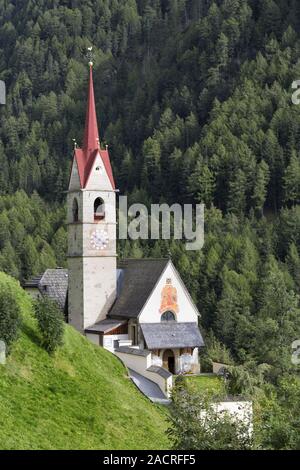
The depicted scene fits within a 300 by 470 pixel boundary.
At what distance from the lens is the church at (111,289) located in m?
58.9

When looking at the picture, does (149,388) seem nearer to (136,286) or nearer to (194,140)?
(136,286)

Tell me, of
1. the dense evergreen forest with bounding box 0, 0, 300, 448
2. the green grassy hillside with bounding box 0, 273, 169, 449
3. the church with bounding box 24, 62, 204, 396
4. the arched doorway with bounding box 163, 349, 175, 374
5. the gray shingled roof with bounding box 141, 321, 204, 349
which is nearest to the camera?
the green grassy hillside with bounding box 0, 273, 169, 449

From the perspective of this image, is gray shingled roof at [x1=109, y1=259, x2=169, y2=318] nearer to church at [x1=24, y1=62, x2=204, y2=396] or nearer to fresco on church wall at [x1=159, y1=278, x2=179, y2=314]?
church at [x1=24, y1=62, x2=204, y2=396]

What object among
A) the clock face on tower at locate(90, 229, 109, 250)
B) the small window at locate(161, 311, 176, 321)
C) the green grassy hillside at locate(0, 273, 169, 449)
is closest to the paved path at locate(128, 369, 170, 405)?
the green grassy hillside at locate(0, 273, 169, 449)

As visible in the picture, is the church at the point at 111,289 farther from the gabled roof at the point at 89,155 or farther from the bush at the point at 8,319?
the bush at the point at 8,319

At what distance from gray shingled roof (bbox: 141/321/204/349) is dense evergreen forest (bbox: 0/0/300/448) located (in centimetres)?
434

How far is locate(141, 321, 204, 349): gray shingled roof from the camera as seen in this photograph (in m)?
58.1

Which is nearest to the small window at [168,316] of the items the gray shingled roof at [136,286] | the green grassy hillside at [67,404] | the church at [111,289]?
the church at [111,289]

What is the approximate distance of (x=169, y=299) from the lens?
198 feet

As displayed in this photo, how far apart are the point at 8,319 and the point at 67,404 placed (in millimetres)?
3752

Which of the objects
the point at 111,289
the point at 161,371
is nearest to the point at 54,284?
the point at 111,289

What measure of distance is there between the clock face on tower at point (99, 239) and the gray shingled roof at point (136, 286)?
2988 millimetres

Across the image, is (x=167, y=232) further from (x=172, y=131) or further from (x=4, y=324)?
(x=4, y=324)
